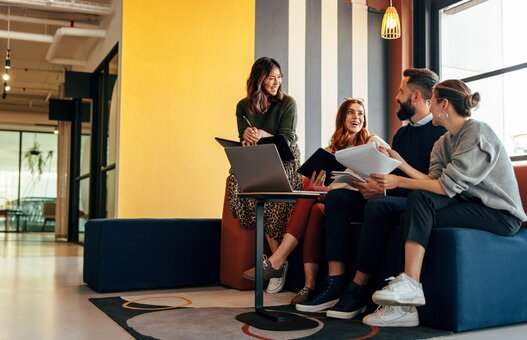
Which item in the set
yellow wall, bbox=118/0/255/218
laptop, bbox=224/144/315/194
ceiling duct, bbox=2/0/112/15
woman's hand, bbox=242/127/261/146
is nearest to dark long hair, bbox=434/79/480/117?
laptop, bbox=224/144/315/194

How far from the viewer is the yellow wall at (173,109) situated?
5648 mm

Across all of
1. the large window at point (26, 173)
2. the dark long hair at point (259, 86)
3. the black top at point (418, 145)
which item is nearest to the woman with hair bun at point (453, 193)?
the black top at point (418, 145)

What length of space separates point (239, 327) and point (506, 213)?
4.25 ft

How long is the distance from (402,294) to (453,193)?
19.7 inches

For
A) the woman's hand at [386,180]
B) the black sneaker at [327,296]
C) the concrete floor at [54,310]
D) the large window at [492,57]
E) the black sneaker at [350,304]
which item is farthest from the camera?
→ the large window at [492,57]

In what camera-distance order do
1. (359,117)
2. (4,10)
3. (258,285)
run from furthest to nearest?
(4,10) < (359,117) < (258,285)

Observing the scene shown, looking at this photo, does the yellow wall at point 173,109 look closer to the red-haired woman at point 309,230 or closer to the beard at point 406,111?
the red-haired woman at point 309,230

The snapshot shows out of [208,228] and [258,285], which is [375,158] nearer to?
[258,285]

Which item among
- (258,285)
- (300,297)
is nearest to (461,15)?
(300,297)

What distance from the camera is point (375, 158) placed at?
2.54 m

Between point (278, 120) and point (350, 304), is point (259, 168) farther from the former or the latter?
point (278, 120)

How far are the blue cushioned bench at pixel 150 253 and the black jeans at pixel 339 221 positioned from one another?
1.24m

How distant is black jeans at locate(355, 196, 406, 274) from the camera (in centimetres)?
277

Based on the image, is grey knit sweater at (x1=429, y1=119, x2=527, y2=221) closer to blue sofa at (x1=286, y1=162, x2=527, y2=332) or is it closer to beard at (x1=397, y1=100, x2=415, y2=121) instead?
blue sofa at (x1=286, y1=162, x2=527, y2=332)
